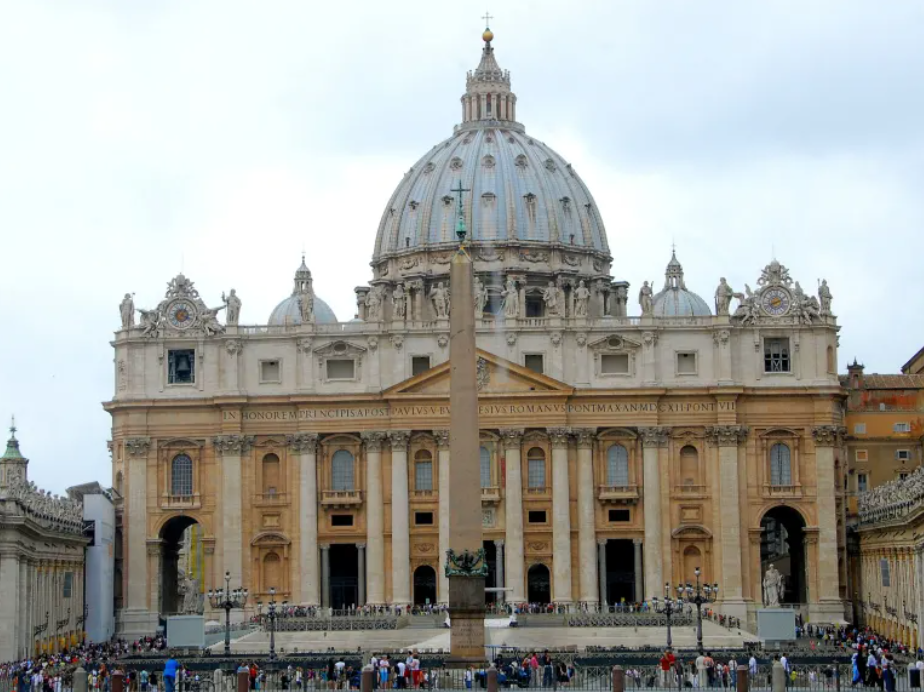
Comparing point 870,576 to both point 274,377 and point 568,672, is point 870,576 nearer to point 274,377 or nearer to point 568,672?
point 274,377

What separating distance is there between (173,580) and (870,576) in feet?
126

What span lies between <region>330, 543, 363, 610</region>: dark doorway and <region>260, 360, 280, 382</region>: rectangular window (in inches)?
387

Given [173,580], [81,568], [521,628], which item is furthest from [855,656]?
[173,580]

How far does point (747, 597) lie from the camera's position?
385 ft

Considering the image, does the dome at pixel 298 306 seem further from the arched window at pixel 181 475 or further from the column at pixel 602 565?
the column at pixel 602 565

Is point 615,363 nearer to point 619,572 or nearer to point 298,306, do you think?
point 619,572

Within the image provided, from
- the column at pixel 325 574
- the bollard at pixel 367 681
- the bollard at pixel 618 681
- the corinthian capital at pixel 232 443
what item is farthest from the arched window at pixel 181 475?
the bollard at pixel 618 681

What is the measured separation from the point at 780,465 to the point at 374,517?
21.7 m

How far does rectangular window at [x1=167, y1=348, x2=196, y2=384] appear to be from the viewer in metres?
121

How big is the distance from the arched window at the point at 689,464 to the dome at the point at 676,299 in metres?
18.5

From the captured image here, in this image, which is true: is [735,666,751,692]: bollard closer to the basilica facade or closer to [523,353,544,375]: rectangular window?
the basilica facade

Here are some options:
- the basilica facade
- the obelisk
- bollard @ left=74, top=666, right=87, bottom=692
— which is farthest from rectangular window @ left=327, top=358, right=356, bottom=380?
the obelisk

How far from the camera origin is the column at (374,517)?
118 meters

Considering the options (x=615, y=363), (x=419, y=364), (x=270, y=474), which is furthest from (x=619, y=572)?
(x=270, y=474)
